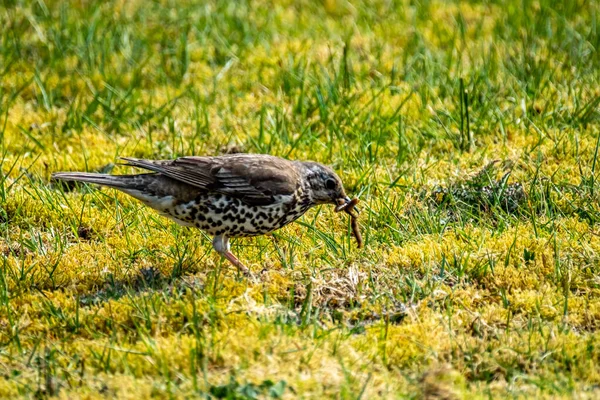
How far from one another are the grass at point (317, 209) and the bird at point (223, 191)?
0.22 metres

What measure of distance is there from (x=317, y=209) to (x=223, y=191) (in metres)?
1.08

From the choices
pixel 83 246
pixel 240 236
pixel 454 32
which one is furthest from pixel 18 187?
pixel 454 32

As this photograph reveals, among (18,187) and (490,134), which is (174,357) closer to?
(18,187)

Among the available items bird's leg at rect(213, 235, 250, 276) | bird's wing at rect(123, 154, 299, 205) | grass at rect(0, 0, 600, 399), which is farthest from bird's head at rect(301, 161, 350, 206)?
bird's leg at rect(213, 235, 250, 276)

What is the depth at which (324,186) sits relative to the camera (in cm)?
697

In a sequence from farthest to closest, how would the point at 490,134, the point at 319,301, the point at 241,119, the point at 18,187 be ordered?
the point at 241,119, the point at 490,134, the point at 18,187, the point at 319,301

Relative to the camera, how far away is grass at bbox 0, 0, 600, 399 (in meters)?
5.31

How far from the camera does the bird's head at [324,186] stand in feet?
22.8

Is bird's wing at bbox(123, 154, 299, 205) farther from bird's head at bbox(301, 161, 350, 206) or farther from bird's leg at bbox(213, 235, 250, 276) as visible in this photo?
bird's leg at bbox(213, 235, 250, 276)

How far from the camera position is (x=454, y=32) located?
1025 cm

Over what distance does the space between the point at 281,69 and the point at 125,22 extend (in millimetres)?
1979

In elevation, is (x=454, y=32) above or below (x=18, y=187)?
above

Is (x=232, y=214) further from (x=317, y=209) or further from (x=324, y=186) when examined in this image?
(x=317, y=209)

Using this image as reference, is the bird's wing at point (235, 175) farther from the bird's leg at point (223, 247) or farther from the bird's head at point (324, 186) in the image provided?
the bird's leg at point (223, 247)
